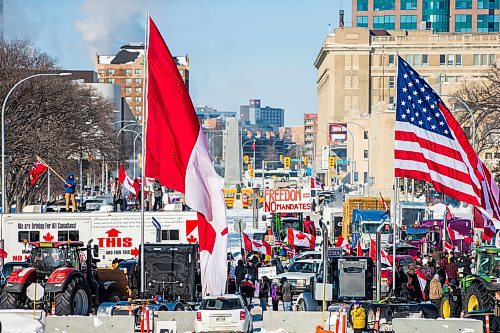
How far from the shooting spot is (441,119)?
23.7 metres

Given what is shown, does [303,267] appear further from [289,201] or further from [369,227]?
[369,227]

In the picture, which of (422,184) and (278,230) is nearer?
(278,230)

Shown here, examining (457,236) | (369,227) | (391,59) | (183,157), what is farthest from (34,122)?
(391,59)

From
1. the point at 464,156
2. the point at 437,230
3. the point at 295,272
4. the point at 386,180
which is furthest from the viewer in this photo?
the point at 386,180

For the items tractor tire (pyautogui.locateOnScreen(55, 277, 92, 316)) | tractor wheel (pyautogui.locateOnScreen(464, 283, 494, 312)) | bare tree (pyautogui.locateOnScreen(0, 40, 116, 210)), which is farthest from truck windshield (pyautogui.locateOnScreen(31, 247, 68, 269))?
bare tree (pyautogui.locateOnScreen(0, 40, 116, 210))

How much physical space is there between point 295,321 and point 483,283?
4.79 meters

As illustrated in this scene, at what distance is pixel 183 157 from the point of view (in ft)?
71.4

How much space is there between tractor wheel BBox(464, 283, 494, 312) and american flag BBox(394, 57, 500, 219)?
295 centimetres

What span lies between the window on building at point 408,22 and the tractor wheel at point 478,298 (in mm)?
143176

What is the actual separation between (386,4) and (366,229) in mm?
117007

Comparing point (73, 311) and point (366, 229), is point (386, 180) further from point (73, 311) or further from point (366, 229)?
point (73, 311)

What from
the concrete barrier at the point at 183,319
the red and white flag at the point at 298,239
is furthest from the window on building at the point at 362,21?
the concrete barrier at the point at 183,319

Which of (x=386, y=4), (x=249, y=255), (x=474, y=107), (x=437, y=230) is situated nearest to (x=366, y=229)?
(x=437, y=230)

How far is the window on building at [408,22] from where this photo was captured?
168m
